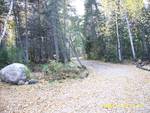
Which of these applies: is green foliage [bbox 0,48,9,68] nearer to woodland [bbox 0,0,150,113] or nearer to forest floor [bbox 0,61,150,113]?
woodland [bbox 0,0,150,113]

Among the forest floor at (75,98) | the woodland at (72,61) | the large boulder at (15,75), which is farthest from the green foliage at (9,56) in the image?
the forest floor at (75,98)

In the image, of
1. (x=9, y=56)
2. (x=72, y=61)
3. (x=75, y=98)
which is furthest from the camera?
(x=72, y=61)

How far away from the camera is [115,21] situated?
3553 cm

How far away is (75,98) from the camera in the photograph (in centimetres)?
1312

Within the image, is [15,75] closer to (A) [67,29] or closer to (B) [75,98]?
(B) [75,98]

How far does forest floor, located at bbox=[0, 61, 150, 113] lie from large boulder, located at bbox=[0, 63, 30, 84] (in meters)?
0.78

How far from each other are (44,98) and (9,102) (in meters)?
1.60

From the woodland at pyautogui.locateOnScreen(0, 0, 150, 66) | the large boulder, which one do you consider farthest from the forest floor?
the woodland at pyautogui.locateOnScreen(0, 0, 150, 66)

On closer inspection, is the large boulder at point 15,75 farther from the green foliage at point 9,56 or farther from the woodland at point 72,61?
the green foliage at point 9,56

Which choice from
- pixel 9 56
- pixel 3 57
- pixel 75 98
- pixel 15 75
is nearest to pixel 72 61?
pixel 9 56

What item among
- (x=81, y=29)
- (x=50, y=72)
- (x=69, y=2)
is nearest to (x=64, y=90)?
(x=50, y=72)

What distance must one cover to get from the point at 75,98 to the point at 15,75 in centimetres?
621

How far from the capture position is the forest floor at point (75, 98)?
11.0 m

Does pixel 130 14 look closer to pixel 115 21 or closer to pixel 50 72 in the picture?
pixel 115 21
